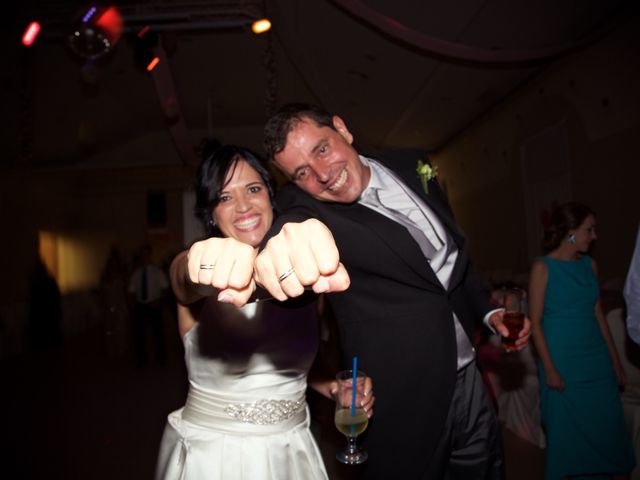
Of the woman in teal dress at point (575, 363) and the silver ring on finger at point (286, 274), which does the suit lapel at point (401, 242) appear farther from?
the woman in teal dress at point (575, 363)

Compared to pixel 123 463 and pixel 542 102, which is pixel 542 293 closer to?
pixel 123 463

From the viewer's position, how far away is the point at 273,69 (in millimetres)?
5137

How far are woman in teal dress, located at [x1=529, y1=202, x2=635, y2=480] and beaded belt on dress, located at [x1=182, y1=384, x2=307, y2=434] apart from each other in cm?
169

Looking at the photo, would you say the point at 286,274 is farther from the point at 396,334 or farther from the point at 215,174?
the point at 215,174

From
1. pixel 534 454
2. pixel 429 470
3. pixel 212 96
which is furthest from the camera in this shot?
pixel 212 96

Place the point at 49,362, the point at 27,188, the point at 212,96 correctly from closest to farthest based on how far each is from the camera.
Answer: the point at 49,362, the point at 212,96, the point at 27,188

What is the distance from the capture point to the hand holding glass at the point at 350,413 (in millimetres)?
1354

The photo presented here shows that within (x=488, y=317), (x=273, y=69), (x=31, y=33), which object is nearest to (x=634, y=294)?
(x=488, y=317)

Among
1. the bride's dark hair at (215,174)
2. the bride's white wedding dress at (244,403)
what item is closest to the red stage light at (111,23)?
the bride's dark hair at (215,174)

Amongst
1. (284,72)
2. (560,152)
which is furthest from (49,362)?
(560,152)

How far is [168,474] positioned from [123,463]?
2084 millimetres

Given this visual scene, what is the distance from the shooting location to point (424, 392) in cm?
147

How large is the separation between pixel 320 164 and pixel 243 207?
33 cm

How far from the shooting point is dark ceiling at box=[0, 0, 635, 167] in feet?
15.5
